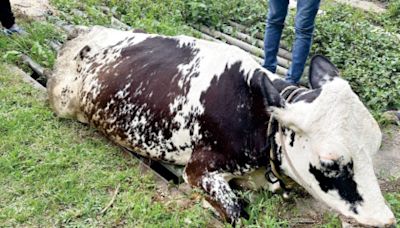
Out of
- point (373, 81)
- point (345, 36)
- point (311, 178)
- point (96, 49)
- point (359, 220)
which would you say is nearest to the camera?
point (359, 220)

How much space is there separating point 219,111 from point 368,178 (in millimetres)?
1096

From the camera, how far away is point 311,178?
10.3 feet

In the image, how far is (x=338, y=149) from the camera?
2.92 m

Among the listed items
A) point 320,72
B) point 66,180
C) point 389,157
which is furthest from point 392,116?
point 66,180

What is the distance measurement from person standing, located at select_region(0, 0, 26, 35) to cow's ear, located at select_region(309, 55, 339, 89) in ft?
12.6

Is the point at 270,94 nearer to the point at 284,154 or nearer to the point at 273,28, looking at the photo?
the point at 284,154

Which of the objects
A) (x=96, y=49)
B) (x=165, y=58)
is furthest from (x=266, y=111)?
(x=96, y=49)

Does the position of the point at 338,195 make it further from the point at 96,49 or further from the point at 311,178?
the point at 96,49

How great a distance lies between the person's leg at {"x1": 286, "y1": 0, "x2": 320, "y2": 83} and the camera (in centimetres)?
483

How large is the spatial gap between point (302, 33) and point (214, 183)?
6.94 ft

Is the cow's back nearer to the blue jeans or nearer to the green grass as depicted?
the green grass

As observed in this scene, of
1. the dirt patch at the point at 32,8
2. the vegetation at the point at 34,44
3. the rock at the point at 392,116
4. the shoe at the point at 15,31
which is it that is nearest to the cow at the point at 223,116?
the vegetation at the point at 34,44

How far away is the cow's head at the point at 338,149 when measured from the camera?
293 cm

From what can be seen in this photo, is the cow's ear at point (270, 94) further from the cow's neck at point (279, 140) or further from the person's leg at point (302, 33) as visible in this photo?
the person's leg at point (302, 33)
